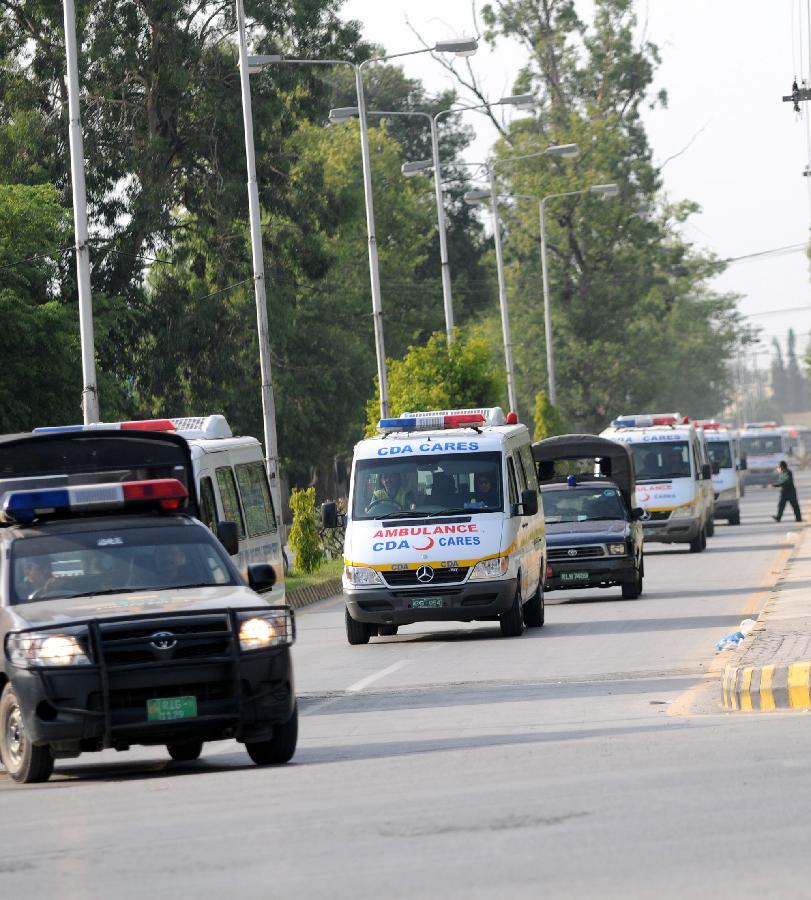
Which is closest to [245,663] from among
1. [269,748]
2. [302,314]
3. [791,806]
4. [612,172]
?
[269,748]

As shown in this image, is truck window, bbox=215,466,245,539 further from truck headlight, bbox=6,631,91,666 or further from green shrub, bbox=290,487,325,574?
green shrub, bbox=290,487,325,574

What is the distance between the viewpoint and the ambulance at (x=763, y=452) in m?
94.8

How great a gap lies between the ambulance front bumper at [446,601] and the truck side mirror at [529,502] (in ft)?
3.42

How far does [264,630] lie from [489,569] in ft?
32.3

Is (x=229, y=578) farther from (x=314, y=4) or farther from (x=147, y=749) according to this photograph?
(x=314, y=4)

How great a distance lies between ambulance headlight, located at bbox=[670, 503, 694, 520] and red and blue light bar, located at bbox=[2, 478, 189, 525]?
27.1 m

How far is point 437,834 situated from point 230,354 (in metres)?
50.8

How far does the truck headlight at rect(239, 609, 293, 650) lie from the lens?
11.4 metres

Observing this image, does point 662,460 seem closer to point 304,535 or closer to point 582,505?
point 304,535

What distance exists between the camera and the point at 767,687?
13.9m

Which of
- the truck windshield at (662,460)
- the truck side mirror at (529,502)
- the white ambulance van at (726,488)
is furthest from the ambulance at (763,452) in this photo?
the truck side mirror at (529,502)

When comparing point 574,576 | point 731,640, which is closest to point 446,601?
point 731,640

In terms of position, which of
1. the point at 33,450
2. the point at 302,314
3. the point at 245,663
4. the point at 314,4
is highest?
the point at 314,4

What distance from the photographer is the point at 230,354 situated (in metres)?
58.8
